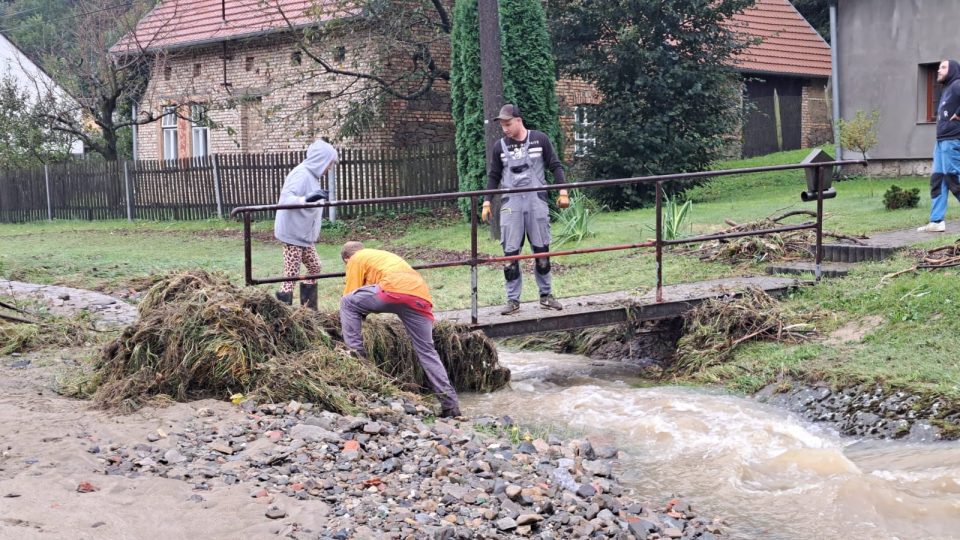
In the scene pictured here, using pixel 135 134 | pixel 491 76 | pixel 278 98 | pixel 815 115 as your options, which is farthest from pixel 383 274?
pixel 815 115

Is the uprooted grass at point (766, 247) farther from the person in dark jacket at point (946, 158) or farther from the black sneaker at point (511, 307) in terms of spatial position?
the black sneaker at point (511, 307)


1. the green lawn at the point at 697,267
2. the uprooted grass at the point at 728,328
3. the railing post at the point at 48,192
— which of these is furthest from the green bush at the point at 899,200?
the railing post at the point at 48,192

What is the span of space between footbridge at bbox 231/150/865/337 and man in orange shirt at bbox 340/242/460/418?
2.70 feet

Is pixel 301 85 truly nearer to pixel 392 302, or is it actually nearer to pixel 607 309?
pixel 607 309

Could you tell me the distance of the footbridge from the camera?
870cm

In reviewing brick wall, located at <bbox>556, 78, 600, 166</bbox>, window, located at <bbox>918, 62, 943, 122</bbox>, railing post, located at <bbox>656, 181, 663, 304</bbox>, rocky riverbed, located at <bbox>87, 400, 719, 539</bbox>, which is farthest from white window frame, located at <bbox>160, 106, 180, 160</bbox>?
rocky riverbed, located at <bbox>87, 400, 719, 539</bbox>

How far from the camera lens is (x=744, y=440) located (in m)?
7.41

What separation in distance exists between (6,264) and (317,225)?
694cm

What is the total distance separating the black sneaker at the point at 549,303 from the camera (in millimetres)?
9367

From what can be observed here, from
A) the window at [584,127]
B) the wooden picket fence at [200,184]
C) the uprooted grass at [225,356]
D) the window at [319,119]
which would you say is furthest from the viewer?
the window at [319,119]

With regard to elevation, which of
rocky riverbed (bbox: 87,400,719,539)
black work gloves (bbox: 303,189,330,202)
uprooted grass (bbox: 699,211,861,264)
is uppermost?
black work gloves (bbox: 303,189,330,202)

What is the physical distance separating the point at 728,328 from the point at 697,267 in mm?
2445

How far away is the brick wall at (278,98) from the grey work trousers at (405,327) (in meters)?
13.9

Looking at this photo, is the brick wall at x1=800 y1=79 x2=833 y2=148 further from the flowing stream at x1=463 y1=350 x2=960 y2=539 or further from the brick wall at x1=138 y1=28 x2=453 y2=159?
the flowing stream at x1=463 y1=350 x2=960 y2=539
